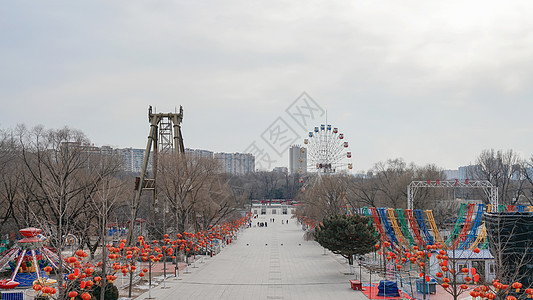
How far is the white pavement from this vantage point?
72.6 ft

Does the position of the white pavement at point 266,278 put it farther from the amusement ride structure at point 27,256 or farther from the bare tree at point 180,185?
the amusement ride structure at point 27,256

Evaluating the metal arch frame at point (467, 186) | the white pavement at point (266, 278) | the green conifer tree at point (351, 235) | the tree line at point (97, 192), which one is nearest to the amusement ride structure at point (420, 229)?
the green conifer tree at point (351, 235)

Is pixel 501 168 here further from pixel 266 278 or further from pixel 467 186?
Result: pixel 266 278

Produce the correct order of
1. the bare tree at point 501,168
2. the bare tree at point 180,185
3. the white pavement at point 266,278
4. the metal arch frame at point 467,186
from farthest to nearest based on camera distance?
1. the bare tree at point 501,168
2. the metal arch frame at point 467,186
3. the bare tree at point 180,185
4. the white pavement at point 266,278

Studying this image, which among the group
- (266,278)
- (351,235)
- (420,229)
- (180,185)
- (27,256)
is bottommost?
(266,278)

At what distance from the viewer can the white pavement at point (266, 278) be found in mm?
22125

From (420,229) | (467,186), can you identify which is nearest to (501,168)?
(467,186)

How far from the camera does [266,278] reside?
87.7 ft

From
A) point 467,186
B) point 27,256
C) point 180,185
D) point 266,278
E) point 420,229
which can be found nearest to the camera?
point 27,256

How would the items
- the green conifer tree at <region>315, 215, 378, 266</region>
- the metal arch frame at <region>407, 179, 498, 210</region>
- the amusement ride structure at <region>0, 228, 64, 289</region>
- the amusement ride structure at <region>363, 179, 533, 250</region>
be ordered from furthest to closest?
the metal arch frame at <region>407, 179, 498, 210</region>
the green conifer tree at <region>315, 215, 378, 266</region>
the amusement ride structure at <region>363, 179, 533, 250</region>
the amusement ride structure at <region>0, 228, 64, 289</region>

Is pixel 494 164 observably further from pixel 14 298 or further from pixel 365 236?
pixel 14 298

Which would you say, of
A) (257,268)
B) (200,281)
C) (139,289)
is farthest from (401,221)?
(139,289)

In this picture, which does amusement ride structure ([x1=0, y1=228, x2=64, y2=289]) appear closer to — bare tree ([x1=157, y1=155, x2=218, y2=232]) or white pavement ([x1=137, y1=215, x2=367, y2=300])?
white pavement ([x1=137, y1=215, x2=367, y2=300])

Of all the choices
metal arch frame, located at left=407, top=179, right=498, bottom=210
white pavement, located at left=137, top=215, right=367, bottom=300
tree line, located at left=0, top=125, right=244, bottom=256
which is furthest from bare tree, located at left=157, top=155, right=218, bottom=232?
metal arch frame, located at left=407, top=179, right=498, bottom=210
